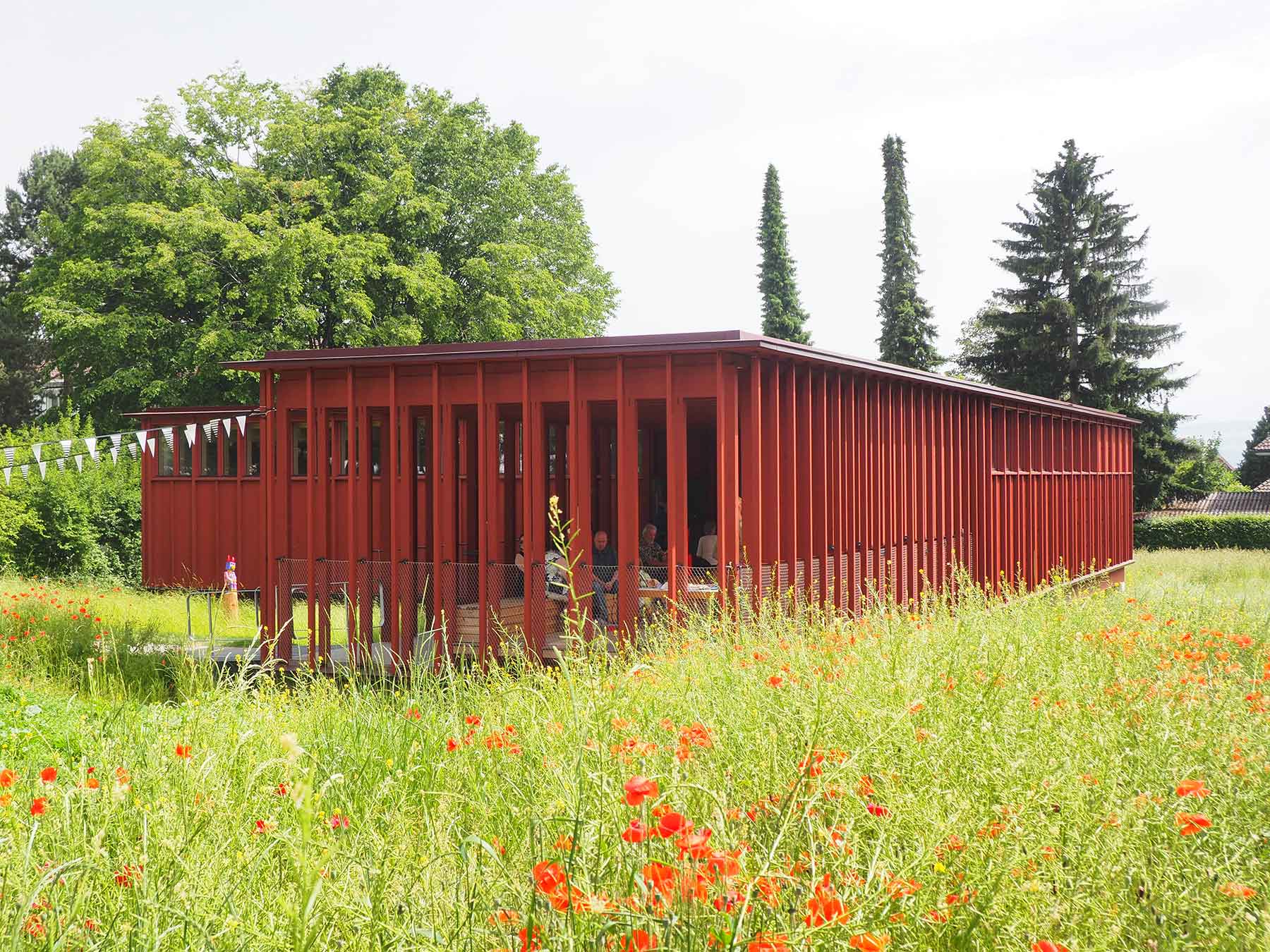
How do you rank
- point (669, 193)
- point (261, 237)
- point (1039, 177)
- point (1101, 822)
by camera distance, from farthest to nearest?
point (1039, 177)
point (261, 237)
point (669, 193)
point (1101, 822)

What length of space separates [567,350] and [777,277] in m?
37.6

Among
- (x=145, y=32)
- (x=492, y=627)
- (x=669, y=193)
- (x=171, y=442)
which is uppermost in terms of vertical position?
(x=145, y=32)

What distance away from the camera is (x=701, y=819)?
9.93 feet

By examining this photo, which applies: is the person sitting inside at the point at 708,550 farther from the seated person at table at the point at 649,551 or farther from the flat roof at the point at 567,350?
the flat roof at the point at 567,350

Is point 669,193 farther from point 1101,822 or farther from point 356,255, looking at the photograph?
point 1101,822

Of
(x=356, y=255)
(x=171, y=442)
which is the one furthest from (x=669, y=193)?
(x=171, y=442)

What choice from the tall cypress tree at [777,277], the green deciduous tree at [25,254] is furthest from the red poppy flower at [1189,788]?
the tall cypress tree at [777,277]

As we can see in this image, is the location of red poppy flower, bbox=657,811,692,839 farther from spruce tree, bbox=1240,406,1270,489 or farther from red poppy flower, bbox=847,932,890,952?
spruce tree, bbox=1240,406,1270,489

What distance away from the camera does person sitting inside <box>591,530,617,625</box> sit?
377 inches

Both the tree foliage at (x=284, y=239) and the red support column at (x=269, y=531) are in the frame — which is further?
the tree foliage at (x=284, y=239)

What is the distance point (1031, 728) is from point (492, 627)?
23.0 feet

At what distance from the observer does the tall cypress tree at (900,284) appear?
4012cm

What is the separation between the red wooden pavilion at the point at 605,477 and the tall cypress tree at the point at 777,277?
30.6 meters

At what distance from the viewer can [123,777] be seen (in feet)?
10.8
